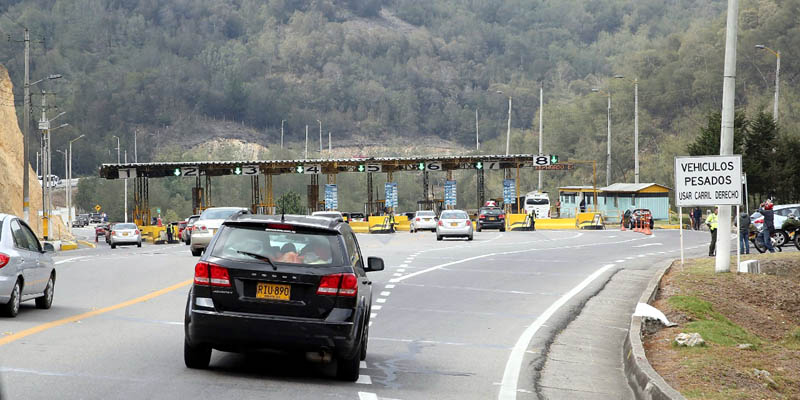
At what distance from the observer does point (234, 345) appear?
1009 cm

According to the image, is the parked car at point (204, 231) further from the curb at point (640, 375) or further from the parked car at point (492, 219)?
the parked car at point (492, 219)

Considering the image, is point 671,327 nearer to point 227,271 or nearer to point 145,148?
point 227,271

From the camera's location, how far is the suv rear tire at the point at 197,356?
10.5m

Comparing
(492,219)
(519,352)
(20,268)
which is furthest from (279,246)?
(492,219)

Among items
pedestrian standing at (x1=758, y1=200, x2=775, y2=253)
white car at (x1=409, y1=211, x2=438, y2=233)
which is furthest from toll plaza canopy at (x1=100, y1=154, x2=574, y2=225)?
pedestrian standing at (x1=758, y1=200, x2=775, y2=253)

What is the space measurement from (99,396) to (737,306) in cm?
1394

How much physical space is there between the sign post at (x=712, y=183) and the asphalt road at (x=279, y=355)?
3.14 metres

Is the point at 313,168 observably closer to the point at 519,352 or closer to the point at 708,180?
the point at 708,180

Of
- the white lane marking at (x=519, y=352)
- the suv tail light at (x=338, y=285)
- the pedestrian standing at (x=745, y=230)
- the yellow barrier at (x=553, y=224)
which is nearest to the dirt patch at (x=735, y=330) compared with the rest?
the white lane marking at (x=519, y=352)

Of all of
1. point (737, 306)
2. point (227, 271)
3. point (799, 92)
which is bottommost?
point (737, 306)

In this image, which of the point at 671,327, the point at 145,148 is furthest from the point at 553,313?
the point at 145,148

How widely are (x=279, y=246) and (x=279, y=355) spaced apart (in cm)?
206

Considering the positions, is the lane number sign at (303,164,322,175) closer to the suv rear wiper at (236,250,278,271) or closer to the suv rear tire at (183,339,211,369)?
the suv rear tire at (183,339,211,369)

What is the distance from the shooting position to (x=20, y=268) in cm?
1504
